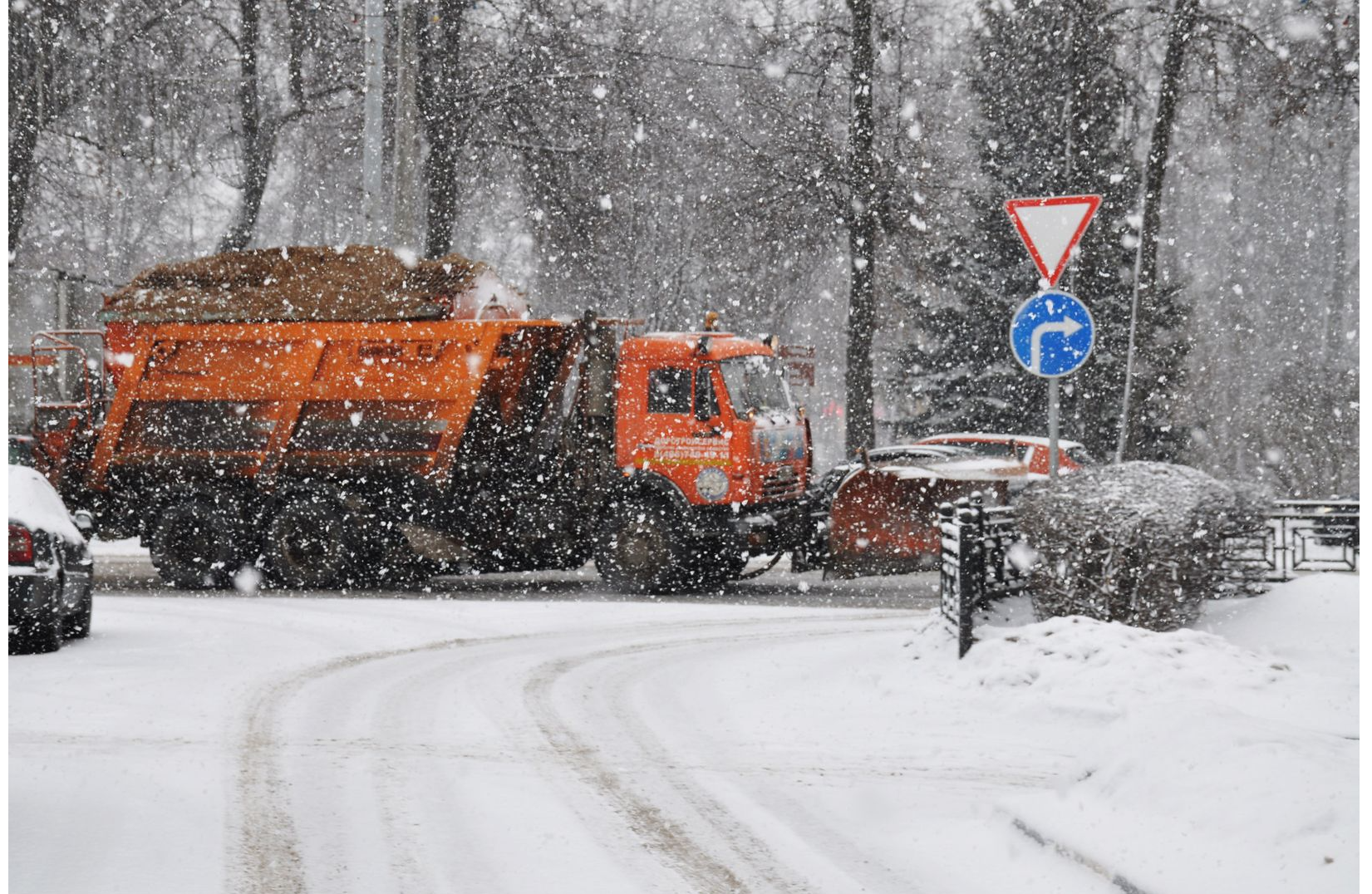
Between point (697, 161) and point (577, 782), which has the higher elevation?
point (697, 161)

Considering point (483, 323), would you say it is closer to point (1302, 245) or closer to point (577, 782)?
point (577, 782)

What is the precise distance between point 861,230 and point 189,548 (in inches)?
481

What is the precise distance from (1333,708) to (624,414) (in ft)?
28.1

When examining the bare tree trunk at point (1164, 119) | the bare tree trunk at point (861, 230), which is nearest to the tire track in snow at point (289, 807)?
the bare tree trunk at point (1164, 119)

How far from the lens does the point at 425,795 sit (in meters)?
6.57

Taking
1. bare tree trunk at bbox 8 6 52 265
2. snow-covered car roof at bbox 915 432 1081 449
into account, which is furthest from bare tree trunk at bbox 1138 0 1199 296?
bare tree trunk at bbox 8 6 52 265

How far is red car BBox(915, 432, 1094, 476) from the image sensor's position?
18.3m

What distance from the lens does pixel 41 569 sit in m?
10.5

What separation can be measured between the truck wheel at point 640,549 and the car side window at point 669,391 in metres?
0.95

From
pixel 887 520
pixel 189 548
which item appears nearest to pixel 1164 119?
pixel 887 520

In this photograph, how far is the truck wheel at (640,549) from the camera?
49.9ft

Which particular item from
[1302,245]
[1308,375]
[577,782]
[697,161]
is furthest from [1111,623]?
[1302,245]

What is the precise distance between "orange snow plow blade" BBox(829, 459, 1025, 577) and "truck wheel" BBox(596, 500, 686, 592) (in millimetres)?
1582

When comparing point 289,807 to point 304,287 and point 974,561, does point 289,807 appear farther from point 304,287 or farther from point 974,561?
point 304,287
